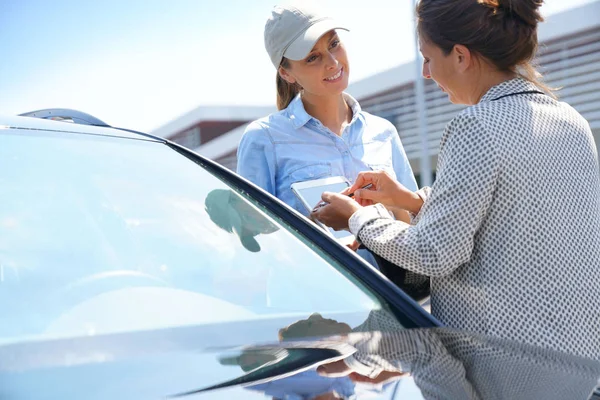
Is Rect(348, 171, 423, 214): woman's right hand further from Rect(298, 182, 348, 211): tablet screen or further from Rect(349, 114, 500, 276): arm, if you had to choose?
Rect(349, 114, 500, 276): arm

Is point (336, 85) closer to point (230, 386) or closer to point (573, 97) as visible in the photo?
point (230, 386)

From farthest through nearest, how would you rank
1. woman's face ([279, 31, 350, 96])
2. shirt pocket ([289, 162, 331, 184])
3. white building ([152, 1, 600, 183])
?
white building ([152, 1, 600, 183]) → woman's face ([279, 31, 350, 96]) → shirt pocket ([289, 162, 331, 184])

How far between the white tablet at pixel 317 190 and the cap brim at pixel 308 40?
502mm

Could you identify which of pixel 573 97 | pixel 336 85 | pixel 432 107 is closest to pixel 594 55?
pixel 573 97

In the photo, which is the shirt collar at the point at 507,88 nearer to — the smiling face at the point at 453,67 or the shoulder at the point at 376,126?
the smiling face at the point at 453,67

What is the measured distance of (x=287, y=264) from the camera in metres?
1.79

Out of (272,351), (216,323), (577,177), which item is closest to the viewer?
(272,351)

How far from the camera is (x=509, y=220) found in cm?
165

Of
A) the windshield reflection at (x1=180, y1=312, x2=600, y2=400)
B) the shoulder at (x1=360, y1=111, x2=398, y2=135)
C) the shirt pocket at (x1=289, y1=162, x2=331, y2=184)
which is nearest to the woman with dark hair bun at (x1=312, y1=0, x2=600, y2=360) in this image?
the windshield reflection at (x1=180, y1=312, x2=600, y2=400)

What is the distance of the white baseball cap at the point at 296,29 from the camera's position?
262 cm

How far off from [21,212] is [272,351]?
0.62m

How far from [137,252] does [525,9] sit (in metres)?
1.01

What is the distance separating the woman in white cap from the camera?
263 centimetres

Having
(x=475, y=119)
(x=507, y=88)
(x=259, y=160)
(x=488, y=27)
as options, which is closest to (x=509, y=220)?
(x=475, y=119)
